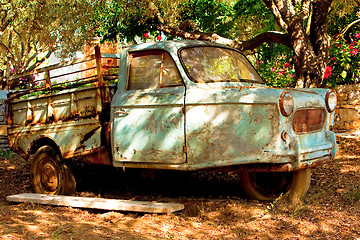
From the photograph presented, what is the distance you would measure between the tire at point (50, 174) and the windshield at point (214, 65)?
230 cm

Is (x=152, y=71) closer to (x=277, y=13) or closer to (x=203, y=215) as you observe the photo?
(x=203, y=215)

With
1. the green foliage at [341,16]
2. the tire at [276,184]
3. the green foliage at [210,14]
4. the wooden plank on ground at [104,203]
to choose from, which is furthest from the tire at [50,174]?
the green foliage at [210,14]

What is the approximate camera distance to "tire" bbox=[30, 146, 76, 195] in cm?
605

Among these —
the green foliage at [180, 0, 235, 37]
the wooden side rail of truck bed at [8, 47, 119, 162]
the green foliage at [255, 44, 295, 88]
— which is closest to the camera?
the wooden side rail of truck bed at [8, 47, 119, 162]

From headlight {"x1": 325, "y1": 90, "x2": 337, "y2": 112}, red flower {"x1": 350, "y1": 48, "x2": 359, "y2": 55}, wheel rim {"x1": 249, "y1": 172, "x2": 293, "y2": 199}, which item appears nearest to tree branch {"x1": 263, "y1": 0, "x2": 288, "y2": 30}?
red flower {"x1": 350, "y1": 48, "x2": 359, "y2": 55}

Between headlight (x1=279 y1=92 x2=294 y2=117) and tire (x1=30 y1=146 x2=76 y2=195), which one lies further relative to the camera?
tire (x1=30 y1=146 x2=76 y2=195)

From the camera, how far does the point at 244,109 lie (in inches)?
183

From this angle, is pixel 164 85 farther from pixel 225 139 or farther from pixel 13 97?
pixel 13 97

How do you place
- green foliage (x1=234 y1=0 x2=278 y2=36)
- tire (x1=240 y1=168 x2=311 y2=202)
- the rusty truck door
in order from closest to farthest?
the rusty truck door < tire (x1=240 y1=168 x2=311 y2=202) < green foliage (x1=234 y1=0 x2=278 y2=36)

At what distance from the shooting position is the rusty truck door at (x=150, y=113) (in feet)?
16.2

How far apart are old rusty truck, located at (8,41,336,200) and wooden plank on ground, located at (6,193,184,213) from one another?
16.7 inches

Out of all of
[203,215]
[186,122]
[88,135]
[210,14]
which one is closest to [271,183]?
[203,215]

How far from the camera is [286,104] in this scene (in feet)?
15.0

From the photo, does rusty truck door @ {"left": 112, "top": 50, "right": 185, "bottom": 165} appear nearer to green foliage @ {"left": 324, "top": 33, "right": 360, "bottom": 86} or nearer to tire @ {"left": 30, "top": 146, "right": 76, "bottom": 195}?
tire @ {"left": 30, "top": 146, "right": 76, "bottom": 195}
